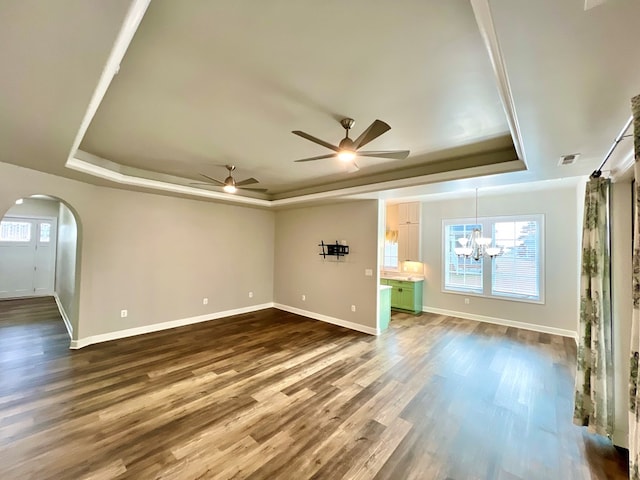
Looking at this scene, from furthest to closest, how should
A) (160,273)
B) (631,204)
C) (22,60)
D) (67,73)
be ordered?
(160,273) < (631,204) < (67,73) < (22,60)

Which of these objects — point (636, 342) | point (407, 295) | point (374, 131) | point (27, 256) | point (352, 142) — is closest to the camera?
point (636, 342)

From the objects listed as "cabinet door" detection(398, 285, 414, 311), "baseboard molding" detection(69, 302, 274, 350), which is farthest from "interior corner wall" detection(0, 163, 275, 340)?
"cabinet door" detection(398, 285, 414, 311)

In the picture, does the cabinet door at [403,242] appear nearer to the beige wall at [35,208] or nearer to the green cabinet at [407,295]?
the green cabinet at [407,295]

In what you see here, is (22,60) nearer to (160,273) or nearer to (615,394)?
(160,273)

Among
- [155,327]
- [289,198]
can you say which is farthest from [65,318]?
[289,198]

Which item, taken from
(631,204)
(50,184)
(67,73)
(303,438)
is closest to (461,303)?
(631,204)

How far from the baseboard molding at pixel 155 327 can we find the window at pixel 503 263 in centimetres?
499

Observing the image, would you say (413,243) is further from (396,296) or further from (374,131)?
(374,131)

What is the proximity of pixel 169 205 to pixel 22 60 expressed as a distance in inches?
168

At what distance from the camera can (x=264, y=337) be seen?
5.00m

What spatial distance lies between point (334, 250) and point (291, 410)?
3541 mm

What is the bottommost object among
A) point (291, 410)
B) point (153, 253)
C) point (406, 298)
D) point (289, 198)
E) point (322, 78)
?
point (291, 410)

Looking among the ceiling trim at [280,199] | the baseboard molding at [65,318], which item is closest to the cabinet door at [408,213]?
the ceiling trim at [280,199]

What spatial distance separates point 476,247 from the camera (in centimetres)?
602
